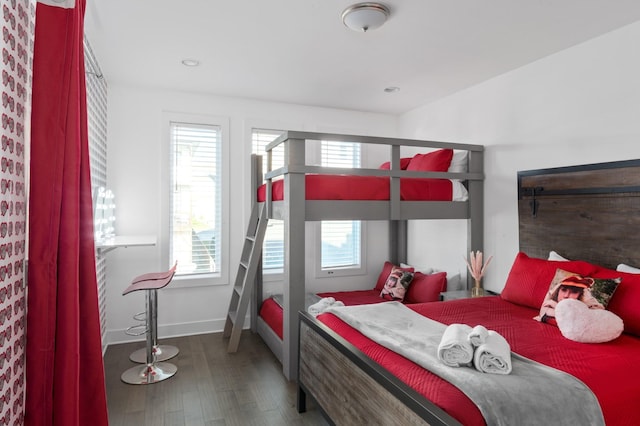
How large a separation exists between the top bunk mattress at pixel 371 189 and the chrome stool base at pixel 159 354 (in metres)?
1.61

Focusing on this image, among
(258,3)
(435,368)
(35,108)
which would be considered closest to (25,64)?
(35,108)

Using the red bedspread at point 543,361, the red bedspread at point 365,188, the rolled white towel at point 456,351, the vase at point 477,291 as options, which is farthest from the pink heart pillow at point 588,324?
the red bedspread at point 365,188

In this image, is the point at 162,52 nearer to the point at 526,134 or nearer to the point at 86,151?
the point at 86,151

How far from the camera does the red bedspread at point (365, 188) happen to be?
299 centimetres

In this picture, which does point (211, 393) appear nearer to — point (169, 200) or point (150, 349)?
point (150, 349)

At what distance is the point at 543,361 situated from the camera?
1765 millimetres

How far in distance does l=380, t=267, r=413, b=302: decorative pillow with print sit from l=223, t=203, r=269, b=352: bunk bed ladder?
1.33m

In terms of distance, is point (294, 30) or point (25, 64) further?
point (294, 30)

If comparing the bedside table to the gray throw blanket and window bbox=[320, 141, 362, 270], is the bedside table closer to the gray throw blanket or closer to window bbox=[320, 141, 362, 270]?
window bbox=[320, 141, 362, 270]

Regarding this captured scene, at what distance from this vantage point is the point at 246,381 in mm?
2963

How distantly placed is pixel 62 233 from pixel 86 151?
0.42 meters

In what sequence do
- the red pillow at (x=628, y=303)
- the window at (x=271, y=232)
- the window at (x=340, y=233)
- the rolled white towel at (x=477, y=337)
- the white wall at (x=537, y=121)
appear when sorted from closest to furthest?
1. the rolled white towel at (x=477, y=337)
2. the red pillow at (x=628, y=303)
3. the white wall at (x=537, y=121)
4. the window at (x=271, y=232)
5. the window at (x=340, y=233)

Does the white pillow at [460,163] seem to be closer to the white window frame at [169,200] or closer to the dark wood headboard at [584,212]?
the dark wood headboard at [584,212]

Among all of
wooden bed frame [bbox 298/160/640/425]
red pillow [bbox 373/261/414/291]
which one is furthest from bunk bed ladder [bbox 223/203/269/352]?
red pillow [bbox 373/261/414/291]
